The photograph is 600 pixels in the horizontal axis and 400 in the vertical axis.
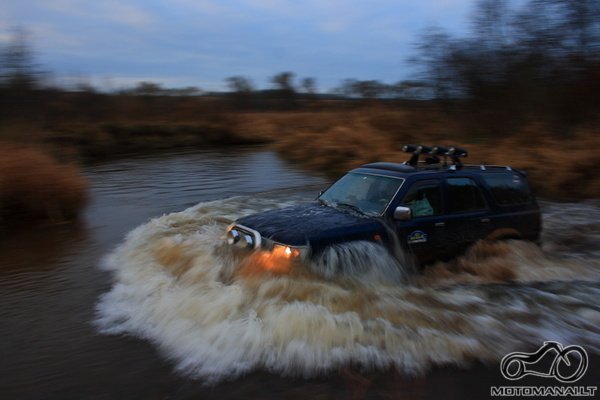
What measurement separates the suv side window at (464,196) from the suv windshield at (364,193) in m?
0.79

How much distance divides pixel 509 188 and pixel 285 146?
22089 millimetres

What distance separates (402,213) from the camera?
18.9ft

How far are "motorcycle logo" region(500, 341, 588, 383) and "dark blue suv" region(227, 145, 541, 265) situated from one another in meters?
1.83

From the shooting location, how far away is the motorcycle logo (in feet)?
13.8

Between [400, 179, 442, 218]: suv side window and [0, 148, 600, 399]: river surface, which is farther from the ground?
[400, 179, 442, 218]: suv side window

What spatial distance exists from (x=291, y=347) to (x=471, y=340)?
173 cm

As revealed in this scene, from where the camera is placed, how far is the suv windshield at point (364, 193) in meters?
6.14

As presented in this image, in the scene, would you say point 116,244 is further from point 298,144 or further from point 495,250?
point 298,144

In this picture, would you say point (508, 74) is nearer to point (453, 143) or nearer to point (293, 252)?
point (453, 143)

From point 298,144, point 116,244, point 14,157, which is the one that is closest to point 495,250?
point 116,244

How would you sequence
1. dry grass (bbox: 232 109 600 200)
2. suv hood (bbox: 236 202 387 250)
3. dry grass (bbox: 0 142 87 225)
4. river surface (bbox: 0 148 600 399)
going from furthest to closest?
dry grass (bbox: 232 109 600 200), dry grass (bbox: 0 142 87 225), suv hood (bbox: 236 202 387 250), river surface (bbox: 0 148 600 399)

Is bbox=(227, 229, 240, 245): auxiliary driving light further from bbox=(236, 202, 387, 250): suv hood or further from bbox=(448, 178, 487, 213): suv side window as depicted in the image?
bbox=(448, 178, 487, 213): suv side window

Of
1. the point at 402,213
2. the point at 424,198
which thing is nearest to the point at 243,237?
the point at 402,213

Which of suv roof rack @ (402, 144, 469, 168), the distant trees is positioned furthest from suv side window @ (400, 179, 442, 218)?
the distant trees
